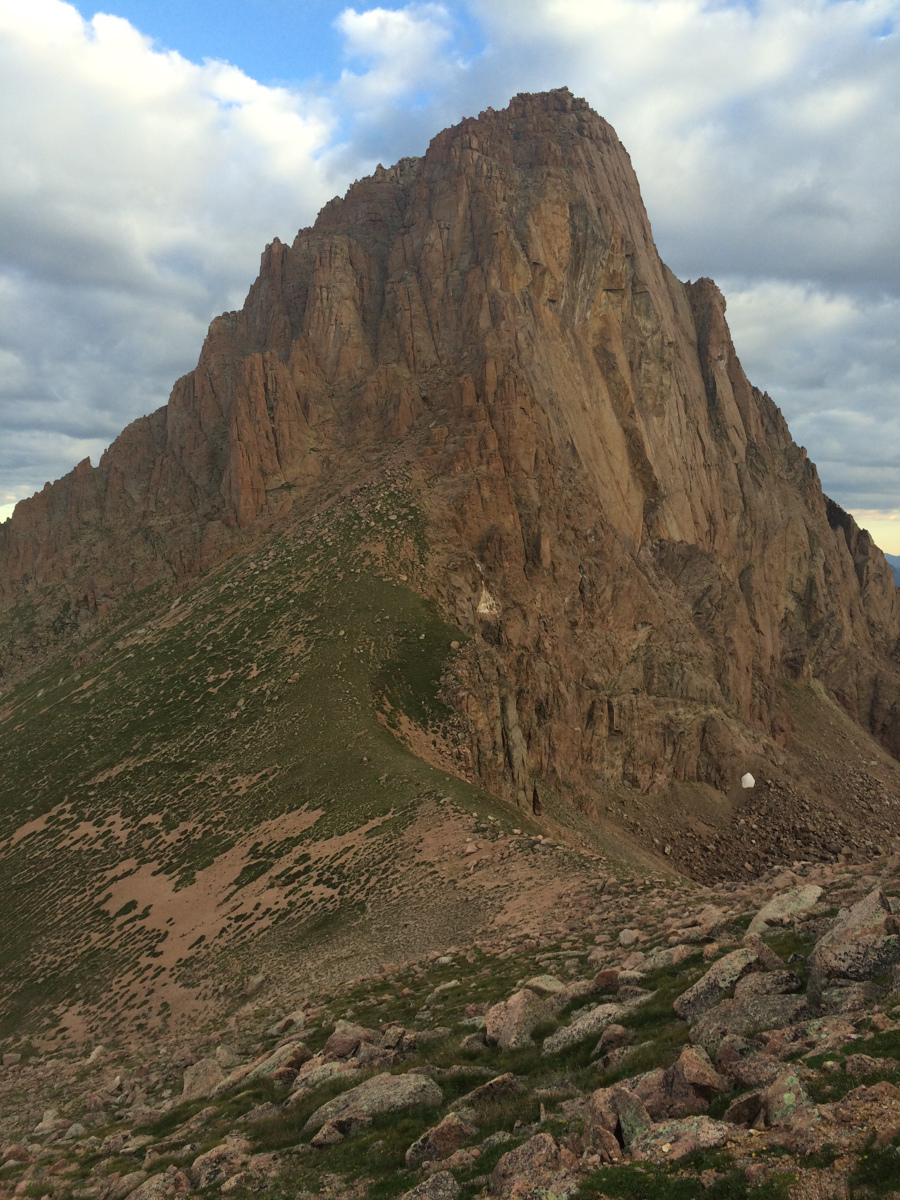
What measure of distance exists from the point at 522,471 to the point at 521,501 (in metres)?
3.68

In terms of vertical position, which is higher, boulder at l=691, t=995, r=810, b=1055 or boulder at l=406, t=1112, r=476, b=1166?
boulder at l=691, t=995, r=810, b=1055

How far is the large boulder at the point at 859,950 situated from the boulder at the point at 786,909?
10.6 feet

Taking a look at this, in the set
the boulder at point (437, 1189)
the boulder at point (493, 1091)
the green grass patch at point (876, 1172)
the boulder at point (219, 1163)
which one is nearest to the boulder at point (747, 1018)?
the boulder at point (493, 1091)

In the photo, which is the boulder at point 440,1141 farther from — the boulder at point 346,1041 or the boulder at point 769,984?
the boulder at point 346,1041

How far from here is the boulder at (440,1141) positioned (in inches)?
506

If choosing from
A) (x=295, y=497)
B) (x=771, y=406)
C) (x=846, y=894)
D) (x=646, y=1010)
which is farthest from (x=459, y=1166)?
(x=771, y=406)

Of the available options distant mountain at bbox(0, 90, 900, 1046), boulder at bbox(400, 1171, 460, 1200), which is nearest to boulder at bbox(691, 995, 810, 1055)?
boulder at bbox(400, 1171, 460, 1200)

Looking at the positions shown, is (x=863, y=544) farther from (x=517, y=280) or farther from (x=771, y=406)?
(x=517, y=280)

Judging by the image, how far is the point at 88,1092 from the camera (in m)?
26.5

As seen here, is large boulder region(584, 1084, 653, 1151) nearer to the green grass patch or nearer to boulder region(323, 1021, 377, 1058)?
the green grass patch

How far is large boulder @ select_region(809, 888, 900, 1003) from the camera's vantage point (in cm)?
1398

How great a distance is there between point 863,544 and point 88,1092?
155682 millimetres

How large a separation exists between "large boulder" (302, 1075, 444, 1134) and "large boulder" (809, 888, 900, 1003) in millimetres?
7581

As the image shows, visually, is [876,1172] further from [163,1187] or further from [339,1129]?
[163,1187]
